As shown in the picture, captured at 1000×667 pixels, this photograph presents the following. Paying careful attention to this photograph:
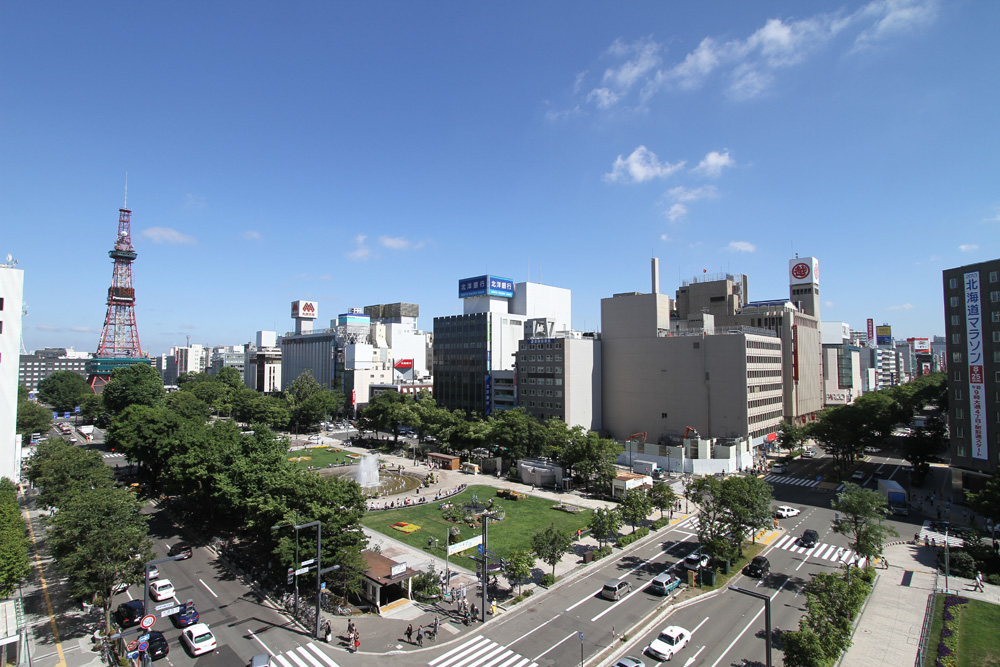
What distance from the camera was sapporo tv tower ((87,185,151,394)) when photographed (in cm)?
15475

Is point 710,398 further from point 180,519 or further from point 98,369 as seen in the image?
point 98,369

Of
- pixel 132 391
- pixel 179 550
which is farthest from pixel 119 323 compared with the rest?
pixel 179 550

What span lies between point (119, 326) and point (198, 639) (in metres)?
166

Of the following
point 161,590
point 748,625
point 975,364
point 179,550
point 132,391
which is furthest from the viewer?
point 132,391

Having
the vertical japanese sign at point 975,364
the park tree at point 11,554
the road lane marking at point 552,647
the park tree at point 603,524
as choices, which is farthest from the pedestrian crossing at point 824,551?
the park tree at point 11,554

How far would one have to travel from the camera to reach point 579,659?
1145 inches

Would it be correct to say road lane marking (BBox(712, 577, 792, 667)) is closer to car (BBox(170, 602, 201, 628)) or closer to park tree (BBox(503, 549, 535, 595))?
park tree (BBox(503, 549, 535, 595))

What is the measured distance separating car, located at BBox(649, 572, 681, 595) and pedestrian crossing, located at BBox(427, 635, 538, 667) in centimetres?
1275

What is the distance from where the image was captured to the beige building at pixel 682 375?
88.6 metres

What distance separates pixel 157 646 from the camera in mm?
29359

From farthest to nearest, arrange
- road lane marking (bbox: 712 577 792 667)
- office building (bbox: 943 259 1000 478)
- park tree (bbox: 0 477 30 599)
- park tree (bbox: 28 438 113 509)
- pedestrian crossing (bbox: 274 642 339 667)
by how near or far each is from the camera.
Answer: office building (bbox: 943 259 1000 478)
park tree (bbox: 28 438 113 509)
park tree (bbox: 0 477 30 599)
road lane marking (bbox: 712 577 792 667)
pedestrian crossing (bbox: 274 642 339 667)

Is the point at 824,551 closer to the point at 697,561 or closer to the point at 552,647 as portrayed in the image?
the point at 697,561

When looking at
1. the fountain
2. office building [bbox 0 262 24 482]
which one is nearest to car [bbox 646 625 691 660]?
the fountain

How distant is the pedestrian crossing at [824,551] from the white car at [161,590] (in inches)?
1980
